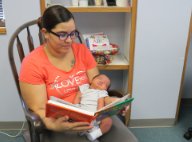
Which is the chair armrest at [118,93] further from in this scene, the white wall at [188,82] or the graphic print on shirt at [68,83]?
the white wall at [188,82]

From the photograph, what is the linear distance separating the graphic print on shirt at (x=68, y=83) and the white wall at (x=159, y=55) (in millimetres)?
649

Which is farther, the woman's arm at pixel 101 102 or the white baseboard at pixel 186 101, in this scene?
the white baseboard at pixel 186 101

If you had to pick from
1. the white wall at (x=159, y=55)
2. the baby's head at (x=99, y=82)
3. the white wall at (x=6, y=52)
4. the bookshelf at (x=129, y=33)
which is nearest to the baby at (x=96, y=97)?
the baby's head at (x=99, y=82)

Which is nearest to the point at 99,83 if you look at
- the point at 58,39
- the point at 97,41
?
the point at 58,39

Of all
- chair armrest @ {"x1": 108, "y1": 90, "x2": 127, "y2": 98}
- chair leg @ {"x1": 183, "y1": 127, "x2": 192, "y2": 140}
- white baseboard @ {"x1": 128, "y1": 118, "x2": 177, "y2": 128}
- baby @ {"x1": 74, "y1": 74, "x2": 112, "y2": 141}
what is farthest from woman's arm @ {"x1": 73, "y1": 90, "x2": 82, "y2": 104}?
chair leg @ {"x1": 183, "y1": 127, "x2": 192, "y2": 140}

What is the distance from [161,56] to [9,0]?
54.3 inches

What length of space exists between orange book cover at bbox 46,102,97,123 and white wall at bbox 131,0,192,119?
0.99 meters

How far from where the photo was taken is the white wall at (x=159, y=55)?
1575mm

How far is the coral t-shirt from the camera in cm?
108

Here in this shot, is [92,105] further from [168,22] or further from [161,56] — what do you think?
[168,22]

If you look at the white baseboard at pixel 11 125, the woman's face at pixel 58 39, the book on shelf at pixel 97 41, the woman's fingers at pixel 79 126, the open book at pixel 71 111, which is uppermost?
the woman's face at pixel 58 39

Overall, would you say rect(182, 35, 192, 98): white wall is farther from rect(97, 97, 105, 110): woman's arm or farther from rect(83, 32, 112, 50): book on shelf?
rect(97, 97, 105, 110): woman's arm

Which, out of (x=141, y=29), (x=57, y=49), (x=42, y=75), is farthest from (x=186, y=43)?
(x=42, y=75)

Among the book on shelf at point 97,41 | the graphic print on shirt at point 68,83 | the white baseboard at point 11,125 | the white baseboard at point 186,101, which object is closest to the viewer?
the graphic print on shirt at point 68,83
